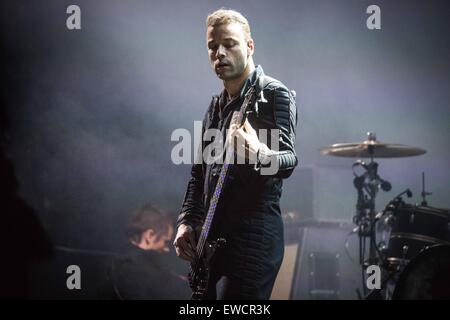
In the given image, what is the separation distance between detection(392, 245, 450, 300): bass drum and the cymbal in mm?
1272

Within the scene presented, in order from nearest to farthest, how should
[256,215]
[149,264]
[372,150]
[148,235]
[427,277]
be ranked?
1. [256,215]
2. [427,277]
3. [149,264]
4. [148,235]
5. [372,150]

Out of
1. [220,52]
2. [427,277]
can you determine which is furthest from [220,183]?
[427,277]

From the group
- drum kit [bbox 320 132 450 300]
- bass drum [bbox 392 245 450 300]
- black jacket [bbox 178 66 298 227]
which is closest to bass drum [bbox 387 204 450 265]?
drum kit [bbox 320 132 450 300]

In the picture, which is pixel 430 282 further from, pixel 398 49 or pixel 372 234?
pixel 398 49

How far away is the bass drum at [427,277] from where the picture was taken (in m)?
4.21

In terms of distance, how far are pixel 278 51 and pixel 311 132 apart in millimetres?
924

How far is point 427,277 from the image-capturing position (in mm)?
4246

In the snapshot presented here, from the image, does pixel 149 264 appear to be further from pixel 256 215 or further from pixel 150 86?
pixel 256 215

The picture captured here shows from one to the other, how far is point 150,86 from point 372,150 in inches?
87.7

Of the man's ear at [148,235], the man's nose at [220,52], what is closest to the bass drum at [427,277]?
the man's ear at [148,235]

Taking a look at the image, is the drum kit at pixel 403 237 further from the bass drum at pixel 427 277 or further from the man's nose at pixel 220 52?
the man's nose at pixel 220 52

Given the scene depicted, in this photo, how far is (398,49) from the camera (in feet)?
17.3

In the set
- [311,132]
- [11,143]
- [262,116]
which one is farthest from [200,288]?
[311,132]
